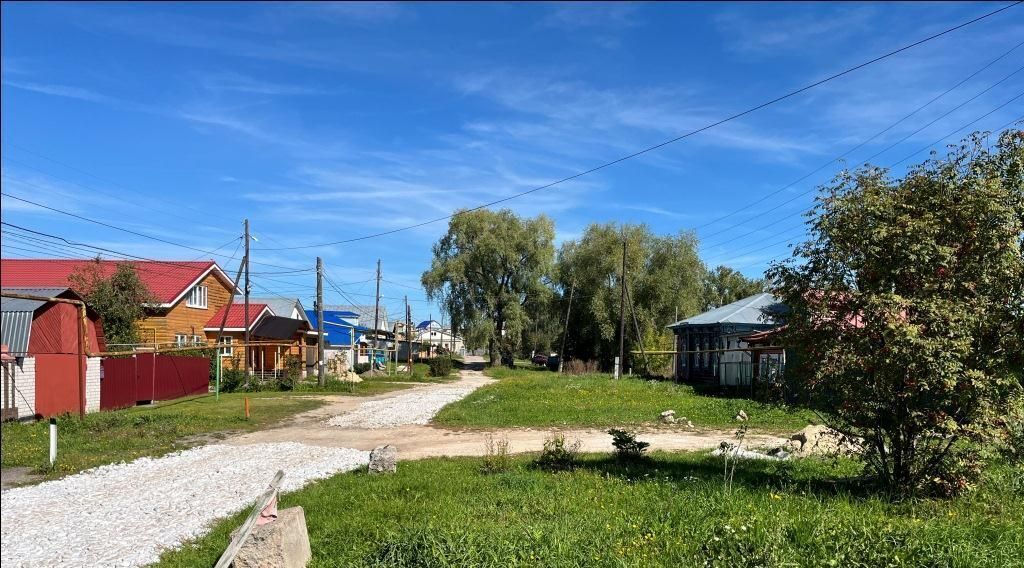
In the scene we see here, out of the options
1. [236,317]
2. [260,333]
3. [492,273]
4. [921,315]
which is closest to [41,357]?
[921,315]

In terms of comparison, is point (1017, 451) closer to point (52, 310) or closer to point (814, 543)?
point (814, 543)

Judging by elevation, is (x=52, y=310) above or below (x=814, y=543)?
above

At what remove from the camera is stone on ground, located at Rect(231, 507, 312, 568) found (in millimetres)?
5398

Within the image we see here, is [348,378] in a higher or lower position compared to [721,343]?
lower

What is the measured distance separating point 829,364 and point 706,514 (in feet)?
7.80

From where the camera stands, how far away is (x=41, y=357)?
1683 cm

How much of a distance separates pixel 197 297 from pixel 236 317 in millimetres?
3188

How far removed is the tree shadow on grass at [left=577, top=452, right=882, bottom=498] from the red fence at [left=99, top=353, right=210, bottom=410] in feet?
54.4

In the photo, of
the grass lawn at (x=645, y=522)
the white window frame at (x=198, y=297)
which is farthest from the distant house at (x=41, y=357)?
the white window frame at (x=198, y=297)

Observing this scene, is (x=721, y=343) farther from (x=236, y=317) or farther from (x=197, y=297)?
(x=197, y=297)

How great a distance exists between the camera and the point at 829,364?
7.47 meters

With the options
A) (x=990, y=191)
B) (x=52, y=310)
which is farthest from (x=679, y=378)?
(x=990, y=191)

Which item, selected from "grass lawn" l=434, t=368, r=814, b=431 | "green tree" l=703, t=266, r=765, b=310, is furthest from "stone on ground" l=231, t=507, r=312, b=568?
"green tree" l=703, t=266, r=765, b=310

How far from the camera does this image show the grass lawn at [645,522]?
516 cm
